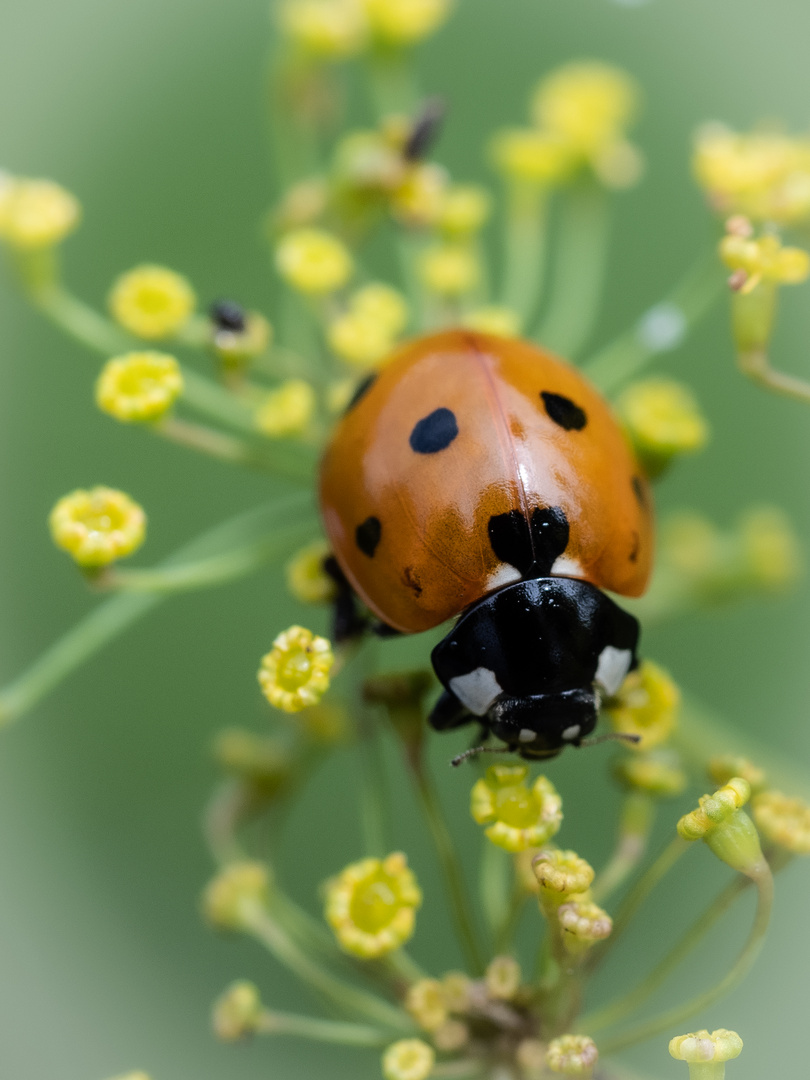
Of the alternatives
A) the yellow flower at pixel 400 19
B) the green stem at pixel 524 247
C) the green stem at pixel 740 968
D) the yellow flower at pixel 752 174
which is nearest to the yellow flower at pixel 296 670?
the green stem at pixel 740 968

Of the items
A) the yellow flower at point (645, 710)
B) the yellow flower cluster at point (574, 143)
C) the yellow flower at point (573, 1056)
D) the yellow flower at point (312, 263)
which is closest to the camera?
the yellow flower at point (573, 1056)

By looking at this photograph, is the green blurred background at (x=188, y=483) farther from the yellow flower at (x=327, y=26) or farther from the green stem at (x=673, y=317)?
the green stem at (x=673, y=317)

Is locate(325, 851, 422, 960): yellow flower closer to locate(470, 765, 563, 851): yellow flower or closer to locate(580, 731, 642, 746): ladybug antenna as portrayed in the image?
locate(470, 765, 563, 851): yellow flower

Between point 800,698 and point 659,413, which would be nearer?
point 659,413

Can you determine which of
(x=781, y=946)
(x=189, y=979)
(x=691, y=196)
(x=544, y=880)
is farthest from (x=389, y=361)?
(x=189, y=979)

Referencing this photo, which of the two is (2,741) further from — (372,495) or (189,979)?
(372,495)

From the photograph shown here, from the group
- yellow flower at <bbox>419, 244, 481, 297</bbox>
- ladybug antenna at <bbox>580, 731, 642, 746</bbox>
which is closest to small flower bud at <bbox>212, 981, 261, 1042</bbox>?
ladybug antenna at <bbox>580, 731, 642, 746</bbox>
